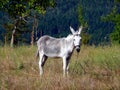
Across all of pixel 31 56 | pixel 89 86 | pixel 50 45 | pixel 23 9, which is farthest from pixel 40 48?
pixel 89 86

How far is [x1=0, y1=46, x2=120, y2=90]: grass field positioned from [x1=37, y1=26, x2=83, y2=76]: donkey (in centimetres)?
36

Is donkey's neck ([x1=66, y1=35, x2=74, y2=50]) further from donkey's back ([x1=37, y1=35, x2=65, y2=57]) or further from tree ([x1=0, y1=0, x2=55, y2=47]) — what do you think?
tree ([x1=0, y1=0, x2=55, y2=47])

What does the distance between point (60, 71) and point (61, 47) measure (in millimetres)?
773

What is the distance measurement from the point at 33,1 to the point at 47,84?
4639 millimetres

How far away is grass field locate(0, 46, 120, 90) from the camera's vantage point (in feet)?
34.5

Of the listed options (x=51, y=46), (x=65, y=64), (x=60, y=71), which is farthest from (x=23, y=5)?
(x=60, y=71)

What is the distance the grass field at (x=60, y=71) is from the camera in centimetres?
1051

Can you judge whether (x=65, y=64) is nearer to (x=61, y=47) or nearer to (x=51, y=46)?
(x=61, y=47)

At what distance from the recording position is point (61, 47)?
48.7ft

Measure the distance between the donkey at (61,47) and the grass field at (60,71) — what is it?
359 mm

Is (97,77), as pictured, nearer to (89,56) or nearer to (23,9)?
(23,9)

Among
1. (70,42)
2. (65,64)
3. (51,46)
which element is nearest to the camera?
(65,64)

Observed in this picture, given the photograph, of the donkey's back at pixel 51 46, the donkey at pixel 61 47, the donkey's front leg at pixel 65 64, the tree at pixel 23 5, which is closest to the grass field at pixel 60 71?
the donkey's front leg at pixel 65 64

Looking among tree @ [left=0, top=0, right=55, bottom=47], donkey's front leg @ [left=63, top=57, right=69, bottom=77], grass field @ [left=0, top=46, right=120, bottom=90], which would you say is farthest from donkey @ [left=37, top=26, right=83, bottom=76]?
tree @ [left=0, top=0, right=55, bottom=47]
